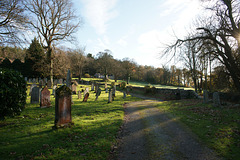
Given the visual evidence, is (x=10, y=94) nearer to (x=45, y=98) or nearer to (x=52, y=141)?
(x=45, y=98)

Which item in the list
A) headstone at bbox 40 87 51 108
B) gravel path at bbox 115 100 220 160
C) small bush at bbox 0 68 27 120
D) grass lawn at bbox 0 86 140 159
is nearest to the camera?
grass lawn at bbox 0 86 140 159

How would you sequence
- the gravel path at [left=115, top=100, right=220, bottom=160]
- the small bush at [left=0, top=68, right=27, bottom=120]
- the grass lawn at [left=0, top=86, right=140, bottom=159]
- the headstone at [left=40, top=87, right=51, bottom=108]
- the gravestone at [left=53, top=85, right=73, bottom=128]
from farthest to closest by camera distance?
the headstone at [left=40, top=87, right=51, bottom=108]
the small bush at [left=0, top=68, right=27, bottom=120]
the gravestone at [left=53, top=85, right=73, bottom=128]
the gravel path at [left=115, top=100, right=220, bottom=160]
the grass lawn at [left=0, top=86, right=140, bottom=159]

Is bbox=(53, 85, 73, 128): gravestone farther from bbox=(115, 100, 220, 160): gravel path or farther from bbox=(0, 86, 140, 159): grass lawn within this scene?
bbox=(115, 100, 220, 160): gravel path

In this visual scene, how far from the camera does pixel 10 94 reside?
6.46 meters

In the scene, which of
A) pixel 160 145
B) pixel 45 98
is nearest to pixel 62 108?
pixel 160 145

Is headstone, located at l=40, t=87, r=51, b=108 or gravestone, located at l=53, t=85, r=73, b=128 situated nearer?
gravestone, located at l=53, t=85, r=73, b=128

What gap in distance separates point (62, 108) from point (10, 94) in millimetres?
2722

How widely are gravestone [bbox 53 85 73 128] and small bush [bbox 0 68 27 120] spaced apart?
2500mm

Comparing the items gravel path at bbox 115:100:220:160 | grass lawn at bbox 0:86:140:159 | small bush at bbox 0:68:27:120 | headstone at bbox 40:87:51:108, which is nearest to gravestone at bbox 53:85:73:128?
grass lawn at bbox 0:86:140:159

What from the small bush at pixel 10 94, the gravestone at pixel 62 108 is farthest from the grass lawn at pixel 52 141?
the small bush at pixel 10 94

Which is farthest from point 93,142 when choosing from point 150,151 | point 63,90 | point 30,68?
point 30,68

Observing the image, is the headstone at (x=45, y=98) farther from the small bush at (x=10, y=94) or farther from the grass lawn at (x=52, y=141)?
the grass lawn at (x=52, y=141)

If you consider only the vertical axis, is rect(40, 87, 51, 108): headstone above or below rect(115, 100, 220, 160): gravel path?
above

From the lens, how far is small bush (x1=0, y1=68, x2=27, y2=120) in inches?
247
